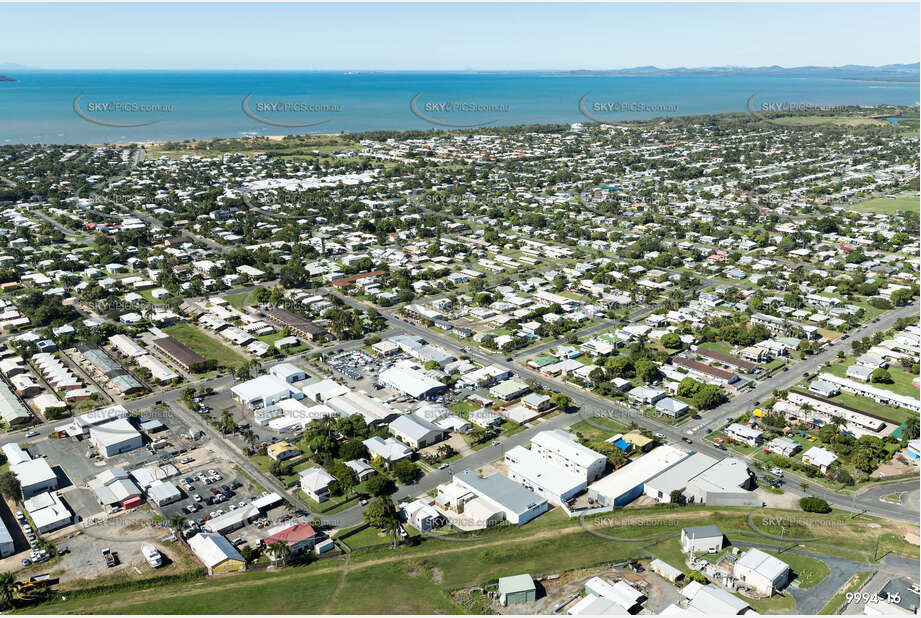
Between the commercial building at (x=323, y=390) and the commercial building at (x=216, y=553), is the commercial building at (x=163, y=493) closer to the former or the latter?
the commercial building at (x=216, y=553)

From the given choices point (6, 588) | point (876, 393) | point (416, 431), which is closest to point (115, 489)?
point (6, 588)

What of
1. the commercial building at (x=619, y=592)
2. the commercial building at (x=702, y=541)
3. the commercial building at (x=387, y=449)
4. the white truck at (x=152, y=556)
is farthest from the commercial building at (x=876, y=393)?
the white truck at (x=152, y=556)

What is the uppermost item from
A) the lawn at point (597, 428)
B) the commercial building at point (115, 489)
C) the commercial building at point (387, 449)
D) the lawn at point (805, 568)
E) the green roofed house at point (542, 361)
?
the green roofed house at point (542, 361)

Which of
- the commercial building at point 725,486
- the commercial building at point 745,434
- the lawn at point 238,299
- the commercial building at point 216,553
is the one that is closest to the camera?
the commercial building at point 216,553

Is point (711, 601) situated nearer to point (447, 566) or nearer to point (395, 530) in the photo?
point (447, 566)

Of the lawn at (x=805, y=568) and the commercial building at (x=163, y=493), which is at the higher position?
the commercial building at (x=163, y=493)

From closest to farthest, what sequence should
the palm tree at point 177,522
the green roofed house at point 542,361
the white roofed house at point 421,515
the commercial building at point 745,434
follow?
the palm tree at point 177,522, the white roofed house at point 421,515, the commercial building at point 745,434, the green roofed house at point 542,361
